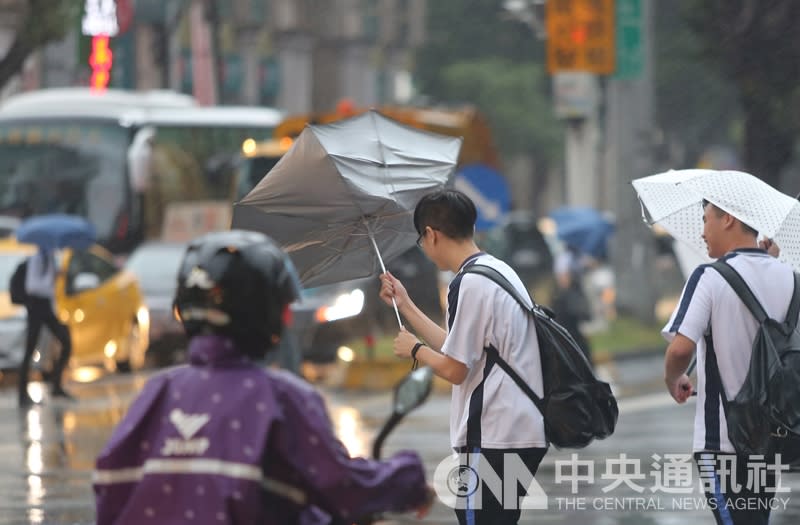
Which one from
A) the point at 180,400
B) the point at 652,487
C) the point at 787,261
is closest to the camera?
the point at 180,400

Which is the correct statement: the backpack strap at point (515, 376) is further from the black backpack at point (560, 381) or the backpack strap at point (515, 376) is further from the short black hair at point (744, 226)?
the short black hair at point (744, 226)

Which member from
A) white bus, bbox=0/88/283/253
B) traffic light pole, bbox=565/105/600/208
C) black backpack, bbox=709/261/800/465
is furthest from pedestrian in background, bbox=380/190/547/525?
traffic light pole, bbox=565/105/600/208

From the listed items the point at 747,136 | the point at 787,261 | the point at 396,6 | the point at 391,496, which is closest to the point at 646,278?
the point at 747,136

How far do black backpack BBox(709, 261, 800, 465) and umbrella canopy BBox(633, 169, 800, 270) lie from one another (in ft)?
0.84

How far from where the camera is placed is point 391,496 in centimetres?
418

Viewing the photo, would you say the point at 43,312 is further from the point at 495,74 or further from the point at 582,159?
the point at 495,74

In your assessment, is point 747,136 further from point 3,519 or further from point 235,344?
point 235,344

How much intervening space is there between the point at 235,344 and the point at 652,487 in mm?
7192

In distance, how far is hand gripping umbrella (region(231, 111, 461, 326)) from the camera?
6188mm

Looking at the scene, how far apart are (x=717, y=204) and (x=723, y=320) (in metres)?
0.40

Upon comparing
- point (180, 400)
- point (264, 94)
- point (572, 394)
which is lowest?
point (264, 94)

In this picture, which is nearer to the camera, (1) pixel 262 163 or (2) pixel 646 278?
(1) pixel 262 163
